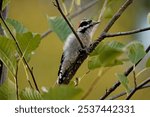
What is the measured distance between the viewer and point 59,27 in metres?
0.67

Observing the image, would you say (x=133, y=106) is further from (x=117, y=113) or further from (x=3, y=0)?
(x=3, y=0)

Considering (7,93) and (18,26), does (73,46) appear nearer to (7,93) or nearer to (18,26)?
(18,26)

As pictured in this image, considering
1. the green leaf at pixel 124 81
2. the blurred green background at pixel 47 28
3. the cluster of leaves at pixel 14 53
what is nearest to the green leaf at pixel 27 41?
the cluster of leaves at pixel 14 53

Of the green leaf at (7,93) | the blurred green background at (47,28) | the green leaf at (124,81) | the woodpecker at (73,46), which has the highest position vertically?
the green leaf at (7,93)

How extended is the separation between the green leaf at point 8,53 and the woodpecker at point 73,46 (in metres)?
0.13

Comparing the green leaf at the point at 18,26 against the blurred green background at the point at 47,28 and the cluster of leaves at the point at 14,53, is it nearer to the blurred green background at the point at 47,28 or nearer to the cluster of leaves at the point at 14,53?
the cluster of leaves at the point at 14,53

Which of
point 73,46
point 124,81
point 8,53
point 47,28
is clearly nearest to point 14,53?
point 8,53

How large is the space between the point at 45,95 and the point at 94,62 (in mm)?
119

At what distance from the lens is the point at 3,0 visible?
2.20ft

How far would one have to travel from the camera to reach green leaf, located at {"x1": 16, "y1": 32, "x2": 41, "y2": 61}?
58 cm

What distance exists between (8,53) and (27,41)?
0.03m

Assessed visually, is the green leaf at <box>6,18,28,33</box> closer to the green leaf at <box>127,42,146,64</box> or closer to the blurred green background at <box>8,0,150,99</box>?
the green leaf at <box>127,42,146,64</box>

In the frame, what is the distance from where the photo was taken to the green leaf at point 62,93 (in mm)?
441

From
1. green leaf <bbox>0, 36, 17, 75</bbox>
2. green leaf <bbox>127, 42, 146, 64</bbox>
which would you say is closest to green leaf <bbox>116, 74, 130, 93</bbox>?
green leaf <bbox>127, 42, 146, 64</bbox>
